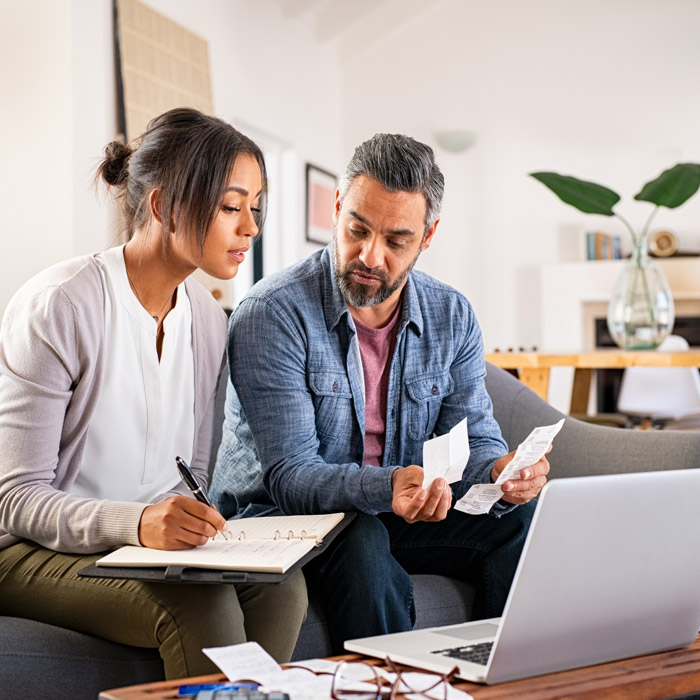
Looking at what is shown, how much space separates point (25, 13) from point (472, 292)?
11.9 feet

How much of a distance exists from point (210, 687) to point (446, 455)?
499 mm

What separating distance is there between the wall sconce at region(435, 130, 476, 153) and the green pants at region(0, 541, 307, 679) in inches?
213

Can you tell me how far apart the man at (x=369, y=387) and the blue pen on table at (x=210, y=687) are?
637mm

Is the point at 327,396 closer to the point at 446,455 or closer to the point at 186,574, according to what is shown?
the point at 446,455

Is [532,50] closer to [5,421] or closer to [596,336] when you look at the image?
[596,336]

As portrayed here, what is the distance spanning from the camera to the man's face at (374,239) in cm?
177

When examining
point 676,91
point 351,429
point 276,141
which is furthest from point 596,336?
point 351,429

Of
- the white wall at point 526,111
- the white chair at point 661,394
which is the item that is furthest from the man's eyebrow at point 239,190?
the white wall at point 526,111

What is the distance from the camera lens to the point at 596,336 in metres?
6.52

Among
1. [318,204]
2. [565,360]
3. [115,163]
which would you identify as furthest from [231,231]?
[318,204]

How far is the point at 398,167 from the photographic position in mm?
1784

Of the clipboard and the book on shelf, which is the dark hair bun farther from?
the book on shelf

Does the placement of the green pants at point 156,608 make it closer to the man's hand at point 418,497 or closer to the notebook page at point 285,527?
the notebook page at point 285,527

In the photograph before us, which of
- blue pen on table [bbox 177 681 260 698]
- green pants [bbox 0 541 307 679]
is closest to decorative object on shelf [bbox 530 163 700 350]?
green pants [bbox 0 541 307 679]
